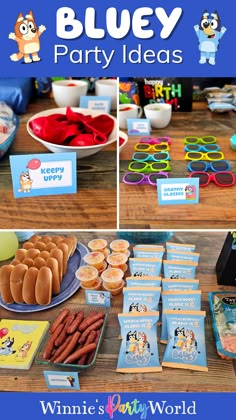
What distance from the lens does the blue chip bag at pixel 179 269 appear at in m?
1.10

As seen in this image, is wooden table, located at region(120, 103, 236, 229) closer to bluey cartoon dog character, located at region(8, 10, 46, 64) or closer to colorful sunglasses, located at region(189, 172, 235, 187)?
colorful sunglasses, located at region(189, 172, 235, 187)

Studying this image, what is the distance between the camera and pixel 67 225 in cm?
69

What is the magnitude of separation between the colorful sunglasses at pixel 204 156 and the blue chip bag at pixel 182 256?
11.6 inches

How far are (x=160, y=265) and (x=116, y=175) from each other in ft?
1.26

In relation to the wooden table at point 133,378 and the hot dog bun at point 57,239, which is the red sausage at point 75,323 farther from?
the hot dog bun at point 57,239

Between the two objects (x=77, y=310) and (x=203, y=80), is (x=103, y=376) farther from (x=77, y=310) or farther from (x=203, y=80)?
(x=203, y=80)

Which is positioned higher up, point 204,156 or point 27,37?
point 27,37

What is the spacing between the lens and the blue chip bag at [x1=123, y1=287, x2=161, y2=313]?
1.03m

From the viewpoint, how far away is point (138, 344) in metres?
0.96

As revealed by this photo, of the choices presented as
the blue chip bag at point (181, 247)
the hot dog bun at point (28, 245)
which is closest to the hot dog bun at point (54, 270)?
the hot dog bun at point (28, 245)

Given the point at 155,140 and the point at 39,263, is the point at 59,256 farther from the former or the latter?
the point at 155,140

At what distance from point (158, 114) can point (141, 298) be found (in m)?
0.48

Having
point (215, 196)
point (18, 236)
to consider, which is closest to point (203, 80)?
point (215, 196)

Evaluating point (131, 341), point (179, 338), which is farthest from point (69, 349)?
point (179, 338)
